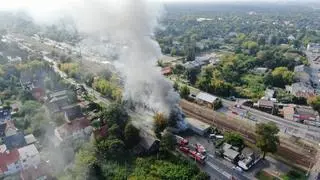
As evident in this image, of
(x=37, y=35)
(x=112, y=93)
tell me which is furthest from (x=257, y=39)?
(x=37, y=35)

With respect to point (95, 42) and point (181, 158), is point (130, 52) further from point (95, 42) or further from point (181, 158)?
point (95, 42)

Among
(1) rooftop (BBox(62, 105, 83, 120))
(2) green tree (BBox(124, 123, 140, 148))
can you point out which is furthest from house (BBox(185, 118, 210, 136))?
(1) rooftop (BBox(62, 105, 83, 120))

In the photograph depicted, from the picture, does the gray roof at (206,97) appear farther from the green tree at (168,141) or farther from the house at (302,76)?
the house at (302,76)

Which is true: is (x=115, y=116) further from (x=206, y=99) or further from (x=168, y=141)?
(x=206, y=99)

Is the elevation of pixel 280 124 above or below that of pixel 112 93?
below

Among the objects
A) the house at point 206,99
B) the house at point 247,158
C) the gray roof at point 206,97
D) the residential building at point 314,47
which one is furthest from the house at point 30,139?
the residential building at point 314,47

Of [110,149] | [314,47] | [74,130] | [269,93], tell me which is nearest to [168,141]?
[110,149]
